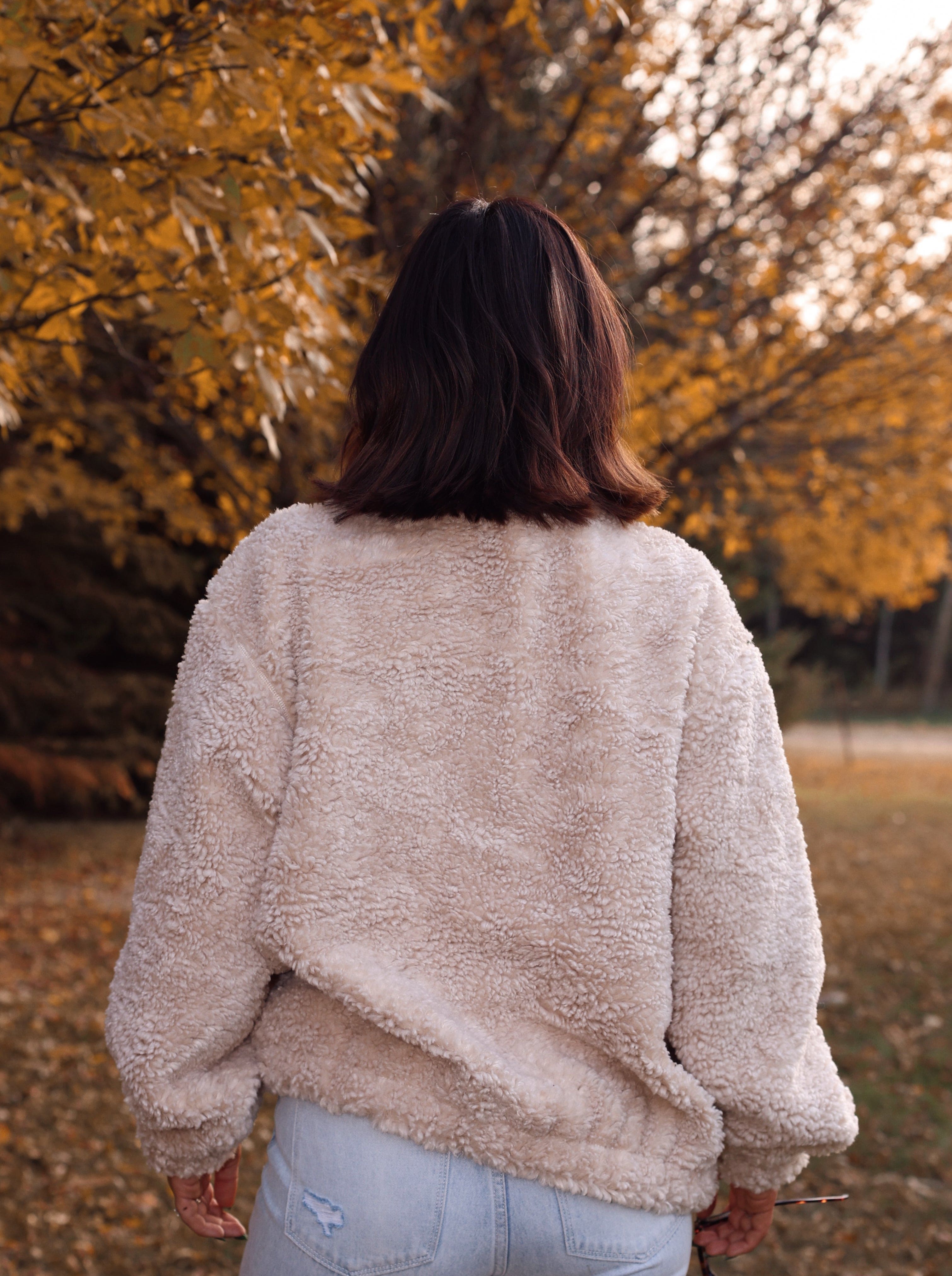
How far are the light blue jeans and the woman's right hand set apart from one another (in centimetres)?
21

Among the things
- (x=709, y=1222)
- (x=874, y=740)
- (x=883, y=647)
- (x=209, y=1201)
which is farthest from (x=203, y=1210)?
(x=883, y=647)

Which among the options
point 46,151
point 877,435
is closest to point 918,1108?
point 877,435

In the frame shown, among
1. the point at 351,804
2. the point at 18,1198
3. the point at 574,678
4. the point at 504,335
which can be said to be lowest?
the point at 18,1198

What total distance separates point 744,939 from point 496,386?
26.8 inches

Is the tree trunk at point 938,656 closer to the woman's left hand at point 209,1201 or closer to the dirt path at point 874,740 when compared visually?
the dirt path at point 874,740

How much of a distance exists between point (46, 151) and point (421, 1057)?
2.28 metres

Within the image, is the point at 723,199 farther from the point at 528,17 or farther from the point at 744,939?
the point at 744,939

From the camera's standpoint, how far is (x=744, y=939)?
1196mm

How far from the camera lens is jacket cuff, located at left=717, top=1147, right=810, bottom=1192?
124cm

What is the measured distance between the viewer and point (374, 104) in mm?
2373

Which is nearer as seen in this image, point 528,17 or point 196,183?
point 196,183

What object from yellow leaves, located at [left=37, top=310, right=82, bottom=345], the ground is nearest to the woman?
yellow leaves, located at [left=37, top=310, right=82, bottom=345]

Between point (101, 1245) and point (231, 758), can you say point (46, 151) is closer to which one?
point (231, 758)

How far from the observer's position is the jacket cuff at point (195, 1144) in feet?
4.09
